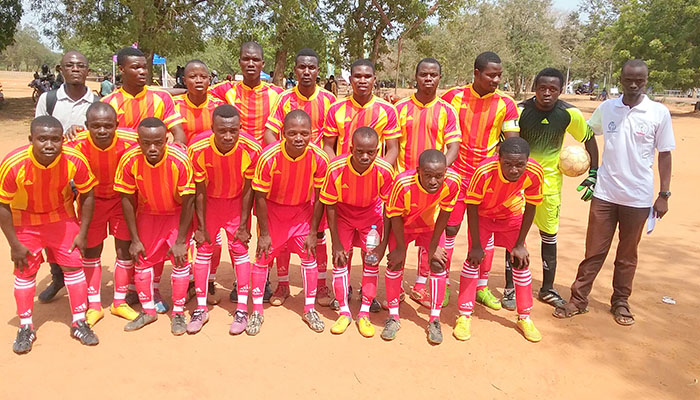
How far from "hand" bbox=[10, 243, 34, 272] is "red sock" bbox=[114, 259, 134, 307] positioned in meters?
0.74

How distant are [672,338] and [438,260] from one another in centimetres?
223

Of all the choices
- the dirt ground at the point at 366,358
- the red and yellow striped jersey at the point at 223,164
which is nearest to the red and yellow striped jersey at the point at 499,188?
the dirt ground at the point at 366,358

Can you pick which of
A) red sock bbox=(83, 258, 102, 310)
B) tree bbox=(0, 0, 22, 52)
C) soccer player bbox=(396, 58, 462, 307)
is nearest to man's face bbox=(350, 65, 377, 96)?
soccer player bbox=(396, 58, 462, 307)

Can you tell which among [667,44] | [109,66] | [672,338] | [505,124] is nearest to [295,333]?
[505,124]

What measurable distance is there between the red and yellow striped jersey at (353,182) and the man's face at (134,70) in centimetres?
193

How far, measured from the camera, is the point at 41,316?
4.53 metres

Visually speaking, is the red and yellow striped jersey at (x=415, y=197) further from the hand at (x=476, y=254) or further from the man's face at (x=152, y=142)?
the man's face at (x=152, y=142)

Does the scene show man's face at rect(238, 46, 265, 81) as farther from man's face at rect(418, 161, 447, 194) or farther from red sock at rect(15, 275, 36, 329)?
red sock at rect(15, 275, 36, 329)

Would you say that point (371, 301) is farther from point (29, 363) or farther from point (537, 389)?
point (29, 363)

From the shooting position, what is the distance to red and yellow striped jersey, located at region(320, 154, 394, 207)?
4.19 m

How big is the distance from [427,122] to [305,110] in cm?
119

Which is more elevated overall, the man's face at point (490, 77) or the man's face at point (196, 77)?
the man's face at point (490, 77)

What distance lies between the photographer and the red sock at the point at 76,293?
4109 mm

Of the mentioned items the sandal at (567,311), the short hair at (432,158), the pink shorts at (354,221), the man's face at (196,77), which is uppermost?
the man's face at (196,77)
